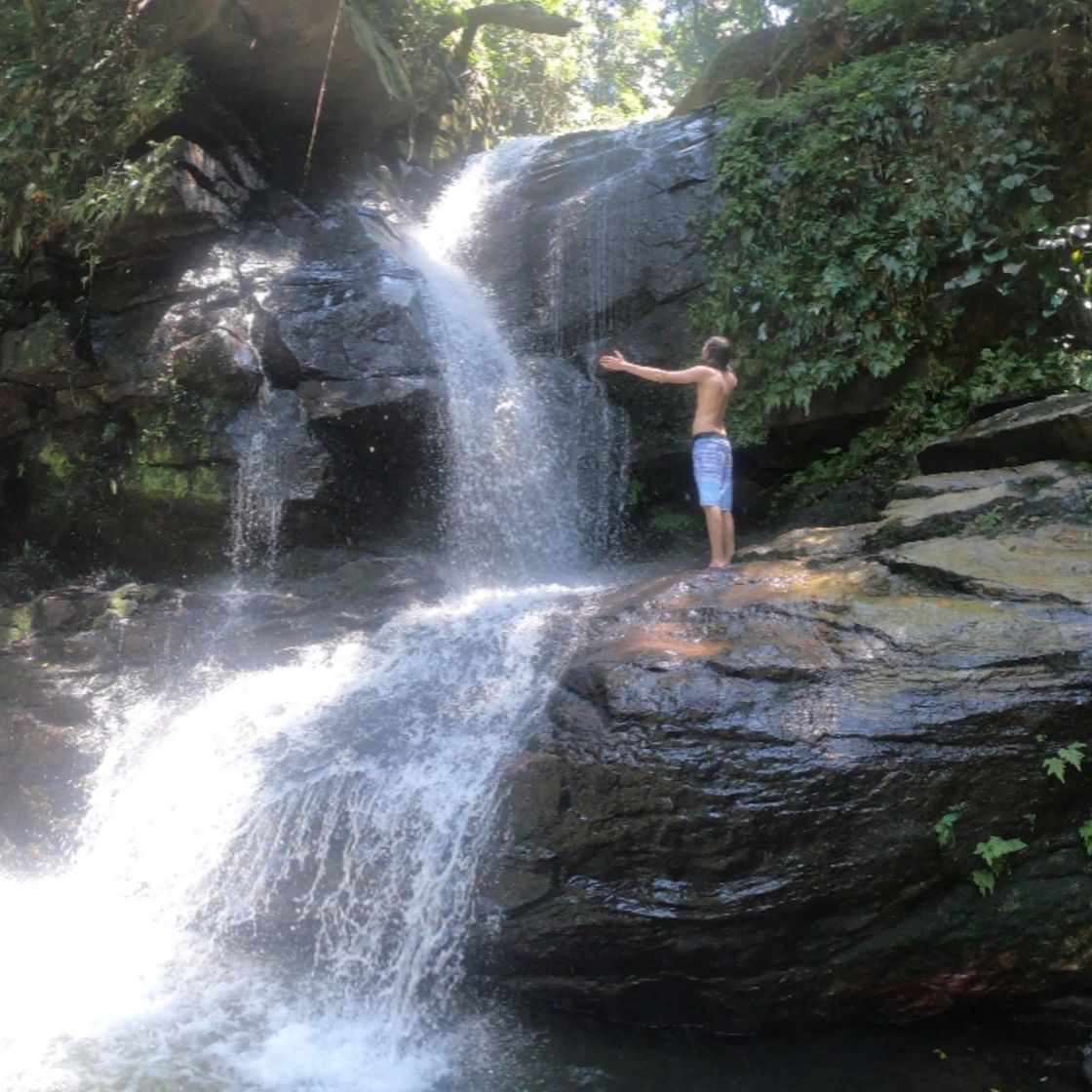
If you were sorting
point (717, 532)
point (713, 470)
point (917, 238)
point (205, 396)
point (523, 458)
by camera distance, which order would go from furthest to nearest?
point (523, 458), point (205, 396), point (917, 238), point (713, 470), point (717, 532)

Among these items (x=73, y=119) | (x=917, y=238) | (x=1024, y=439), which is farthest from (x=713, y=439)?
(x=73, y=119)

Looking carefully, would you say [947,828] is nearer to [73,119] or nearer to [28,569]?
[28,569]

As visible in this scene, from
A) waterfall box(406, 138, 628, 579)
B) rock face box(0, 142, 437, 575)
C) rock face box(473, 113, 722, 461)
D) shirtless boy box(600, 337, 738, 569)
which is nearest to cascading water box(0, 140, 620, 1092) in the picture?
waterfall box(406, 138, 628, 579)

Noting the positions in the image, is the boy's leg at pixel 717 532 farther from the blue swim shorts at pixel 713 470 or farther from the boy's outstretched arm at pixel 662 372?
the boy's outstretched arm at pixel 662 372

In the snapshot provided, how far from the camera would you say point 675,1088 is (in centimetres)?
456

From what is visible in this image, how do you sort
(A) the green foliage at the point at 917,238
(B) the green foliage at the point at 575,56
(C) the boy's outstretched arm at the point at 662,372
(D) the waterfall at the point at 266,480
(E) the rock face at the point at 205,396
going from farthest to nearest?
(B) the green foliage at the point at 575,56
(E) the rock face at the point at 205,396
(D) the waterfall at the point at 266,480
(A) the green foliage at the point at 917,238
(C) the boy's outstretched arm at the point at 662,372

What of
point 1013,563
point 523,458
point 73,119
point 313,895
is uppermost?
point 73,119

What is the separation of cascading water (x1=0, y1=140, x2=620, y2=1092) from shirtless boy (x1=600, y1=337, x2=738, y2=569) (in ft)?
3.87

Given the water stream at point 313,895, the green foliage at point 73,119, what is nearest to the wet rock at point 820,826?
the water stream at point 313,895

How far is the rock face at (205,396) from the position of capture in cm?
914

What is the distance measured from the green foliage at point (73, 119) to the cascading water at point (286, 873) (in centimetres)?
483

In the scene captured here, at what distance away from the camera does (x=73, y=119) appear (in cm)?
1101

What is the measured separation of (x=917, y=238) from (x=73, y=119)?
8746mm

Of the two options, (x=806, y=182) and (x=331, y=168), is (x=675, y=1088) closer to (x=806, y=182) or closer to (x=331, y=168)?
(x=806, y=182)
